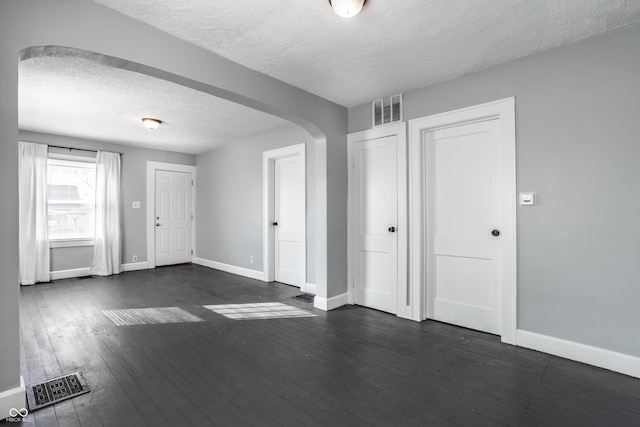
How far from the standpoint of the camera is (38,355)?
8.54 feet

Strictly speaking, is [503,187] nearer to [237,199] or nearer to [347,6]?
[347,6]

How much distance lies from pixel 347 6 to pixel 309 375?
257 centimetres

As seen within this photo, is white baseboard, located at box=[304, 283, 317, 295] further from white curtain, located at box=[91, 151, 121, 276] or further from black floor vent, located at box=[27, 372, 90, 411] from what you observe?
white curtain, located at box=[91, 151, 121, 276]

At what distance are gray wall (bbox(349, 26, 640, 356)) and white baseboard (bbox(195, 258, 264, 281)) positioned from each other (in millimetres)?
4032

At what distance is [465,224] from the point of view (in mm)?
3188

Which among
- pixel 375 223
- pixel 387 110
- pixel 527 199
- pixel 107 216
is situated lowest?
pixel 375 223

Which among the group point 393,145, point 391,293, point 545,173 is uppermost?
point 393,145

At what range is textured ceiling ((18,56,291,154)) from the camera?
10.0 feet

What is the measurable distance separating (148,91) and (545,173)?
13.5ft

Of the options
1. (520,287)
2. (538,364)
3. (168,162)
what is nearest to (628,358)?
→ (538,364)

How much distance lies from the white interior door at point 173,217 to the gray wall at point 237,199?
0.28 meters

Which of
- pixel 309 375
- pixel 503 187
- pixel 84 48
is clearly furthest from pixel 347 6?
pixel 309 375

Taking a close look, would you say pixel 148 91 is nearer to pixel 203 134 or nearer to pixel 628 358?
pixel 203 134

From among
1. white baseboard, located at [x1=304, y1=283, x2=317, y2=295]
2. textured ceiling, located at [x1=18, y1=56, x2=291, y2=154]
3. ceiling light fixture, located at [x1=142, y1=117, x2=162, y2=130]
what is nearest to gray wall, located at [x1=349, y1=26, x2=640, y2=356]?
white baseboard, located at [x1=304, y1=283, x2=317, y2=295]
